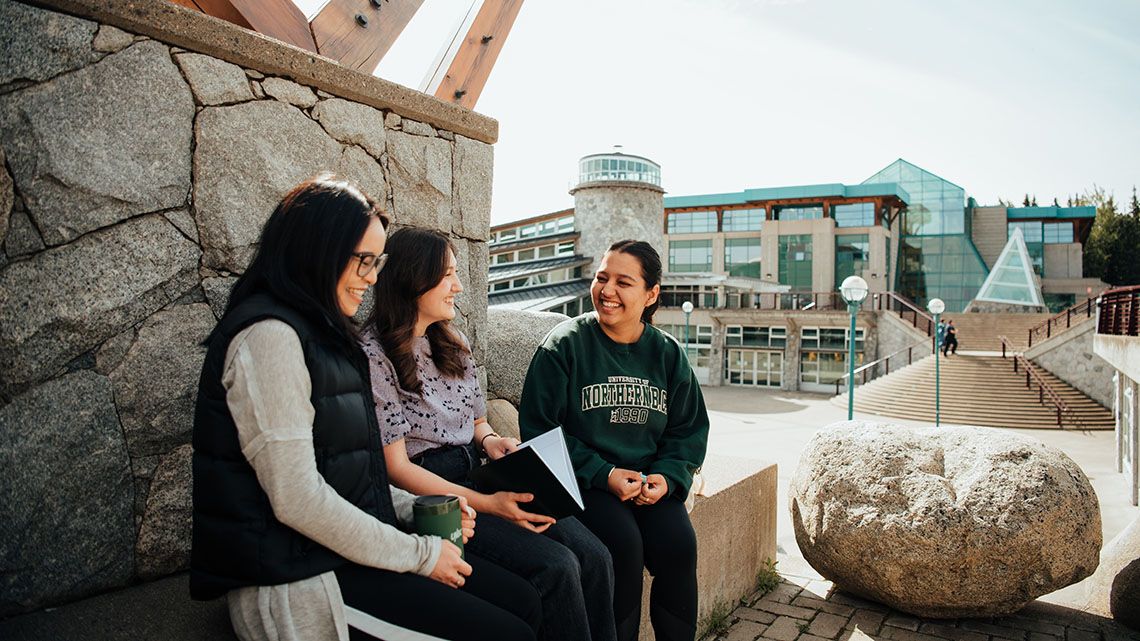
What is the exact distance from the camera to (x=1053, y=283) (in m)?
40.2

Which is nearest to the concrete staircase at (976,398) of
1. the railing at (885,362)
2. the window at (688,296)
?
the railing at (885,362)

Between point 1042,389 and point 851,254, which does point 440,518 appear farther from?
point 851,254

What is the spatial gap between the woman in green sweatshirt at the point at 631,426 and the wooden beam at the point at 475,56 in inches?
63.1

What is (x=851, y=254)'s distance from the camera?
36062 mm

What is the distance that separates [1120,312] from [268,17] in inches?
516

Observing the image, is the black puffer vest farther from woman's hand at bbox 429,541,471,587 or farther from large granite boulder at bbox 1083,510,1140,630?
large granite boulder at bbox 1083,510,1140,630

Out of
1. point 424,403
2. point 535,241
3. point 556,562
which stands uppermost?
point 535,241

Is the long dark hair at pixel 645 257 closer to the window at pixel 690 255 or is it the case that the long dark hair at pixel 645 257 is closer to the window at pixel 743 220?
the window at pixel 743 220

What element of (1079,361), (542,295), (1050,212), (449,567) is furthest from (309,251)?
(1050,212)

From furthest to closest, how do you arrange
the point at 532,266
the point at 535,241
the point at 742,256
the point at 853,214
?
the point at 742,256 → the point at 853,214 → the point at 535,241 → the point at 532,266

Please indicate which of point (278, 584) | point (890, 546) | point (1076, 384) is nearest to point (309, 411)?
point (278, 584)

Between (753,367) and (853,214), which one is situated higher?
(853,214)

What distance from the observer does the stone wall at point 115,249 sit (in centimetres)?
190

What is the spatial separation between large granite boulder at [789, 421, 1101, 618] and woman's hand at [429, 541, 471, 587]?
3116 mm
